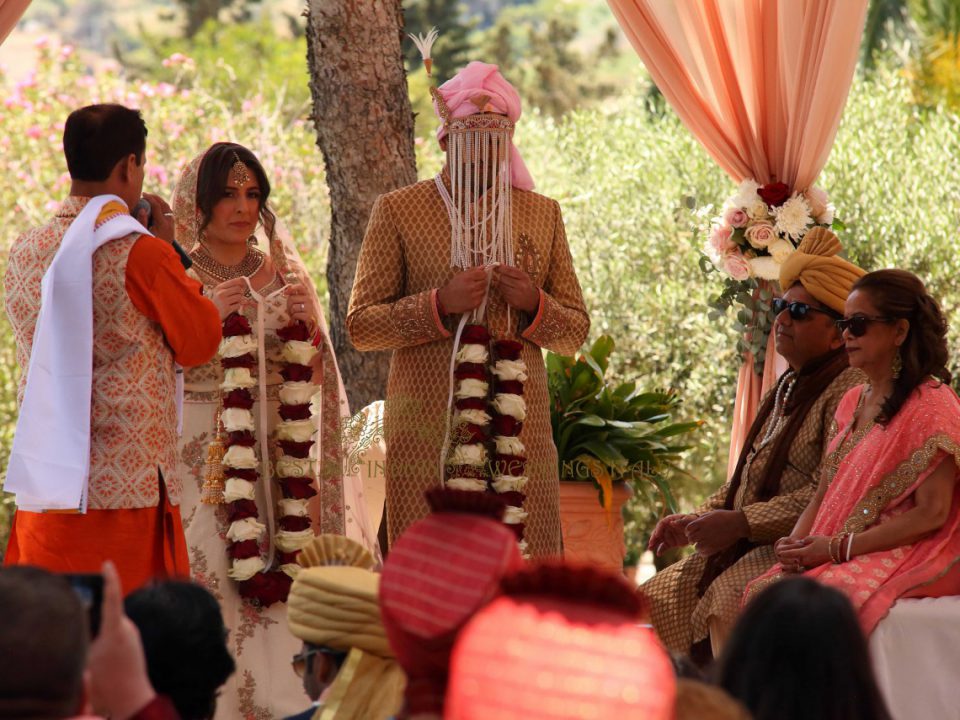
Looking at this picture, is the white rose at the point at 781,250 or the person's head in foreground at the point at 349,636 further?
the white rose at the point at 781,250

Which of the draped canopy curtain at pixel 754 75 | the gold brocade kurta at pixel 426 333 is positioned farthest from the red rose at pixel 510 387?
the draped canopy curtain at pixel 754 75

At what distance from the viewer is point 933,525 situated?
3.99 m

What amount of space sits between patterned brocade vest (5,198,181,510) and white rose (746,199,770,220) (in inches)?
111

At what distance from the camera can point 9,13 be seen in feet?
17.4

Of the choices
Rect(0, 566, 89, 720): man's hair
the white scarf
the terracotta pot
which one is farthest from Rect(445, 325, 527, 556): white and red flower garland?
Rect(0, 566, 89, 720): man's hair

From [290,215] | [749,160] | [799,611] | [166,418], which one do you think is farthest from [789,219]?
[290,215]

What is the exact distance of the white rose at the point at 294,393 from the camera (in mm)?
4598

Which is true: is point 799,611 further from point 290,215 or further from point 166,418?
point 290,215

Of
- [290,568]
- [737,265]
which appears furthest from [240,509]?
[737,265]

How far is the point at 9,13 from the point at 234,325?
6.04ft

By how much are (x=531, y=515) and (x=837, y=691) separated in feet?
8.84

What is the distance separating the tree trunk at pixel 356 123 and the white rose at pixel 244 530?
2199mm

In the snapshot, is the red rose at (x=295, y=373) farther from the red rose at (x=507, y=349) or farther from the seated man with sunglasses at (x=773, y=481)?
the seated man with sunglasses at (x=773, y=481)

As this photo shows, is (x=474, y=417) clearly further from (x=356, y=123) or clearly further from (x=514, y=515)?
(x=356, y=123)
